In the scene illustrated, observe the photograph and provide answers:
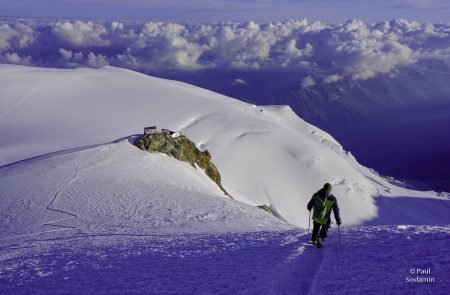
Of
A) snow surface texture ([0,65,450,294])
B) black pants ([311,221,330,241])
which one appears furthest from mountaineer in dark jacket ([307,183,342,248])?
snow surface texture ([0,65,450,294])

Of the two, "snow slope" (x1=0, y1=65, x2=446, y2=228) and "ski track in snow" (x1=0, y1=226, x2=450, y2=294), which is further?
"snow slope" (x1=0, y1=65, x2=446, y2=228)

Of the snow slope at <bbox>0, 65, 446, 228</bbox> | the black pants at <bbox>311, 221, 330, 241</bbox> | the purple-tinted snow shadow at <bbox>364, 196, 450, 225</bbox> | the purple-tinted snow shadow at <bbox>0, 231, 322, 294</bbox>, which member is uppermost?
the snow slope at <bbox>0, 65, 446, 228</bbox>

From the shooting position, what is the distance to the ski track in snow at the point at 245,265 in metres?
13.7

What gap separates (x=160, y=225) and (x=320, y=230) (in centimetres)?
981

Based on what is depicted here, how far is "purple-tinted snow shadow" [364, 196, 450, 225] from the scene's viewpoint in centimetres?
7956

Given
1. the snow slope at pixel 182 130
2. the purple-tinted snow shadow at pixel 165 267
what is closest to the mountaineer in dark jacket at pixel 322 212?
the purple-tinted snow shadow at pixel 165 267

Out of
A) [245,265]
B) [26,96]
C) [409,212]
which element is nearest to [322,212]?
[245,265]

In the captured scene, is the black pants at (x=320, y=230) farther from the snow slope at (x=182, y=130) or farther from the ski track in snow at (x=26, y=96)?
the ski track in snow at (x=26, y=96)

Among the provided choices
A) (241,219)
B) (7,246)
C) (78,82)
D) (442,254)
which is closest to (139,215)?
(241,219)

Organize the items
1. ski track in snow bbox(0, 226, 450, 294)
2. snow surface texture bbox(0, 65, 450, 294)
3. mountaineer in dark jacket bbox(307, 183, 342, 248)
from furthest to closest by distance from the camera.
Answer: mountaineer in dark jacket bbox(307, 183, 342, 248) < snow surface texture bbox(0, 65, 450, 294) < ski track in snow bbox(0, 226, 450, 294)

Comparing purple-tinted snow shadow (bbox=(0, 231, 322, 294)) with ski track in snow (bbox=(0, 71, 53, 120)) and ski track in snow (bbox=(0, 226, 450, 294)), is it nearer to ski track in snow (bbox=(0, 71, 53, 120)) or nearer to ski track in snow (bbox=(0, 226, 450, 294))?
ski track in snow (bbox=(0, 226, 450, 294))

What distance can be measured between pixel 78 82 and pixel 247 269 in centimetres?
7894

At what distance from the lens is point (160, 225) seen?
2452 cm

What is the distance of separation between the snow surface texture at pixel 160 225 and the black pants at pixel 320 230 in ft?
1.69
